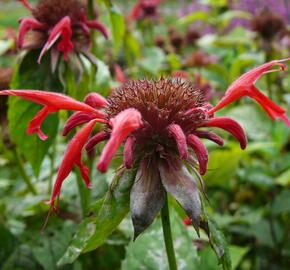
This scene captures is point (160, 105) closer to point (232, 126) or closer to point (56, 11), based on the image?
point (232, 126)

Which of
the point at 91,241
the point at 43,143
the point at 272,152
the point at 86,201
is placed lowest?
the point at 272,152

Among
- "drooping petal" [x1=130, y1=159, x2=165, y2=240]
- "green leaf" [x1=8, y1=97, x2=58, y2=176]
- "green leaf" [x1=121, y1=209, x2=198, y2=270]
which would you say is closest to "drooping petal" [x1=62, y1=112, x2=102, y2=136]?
"drooping petal" [x1=130, y1=159, x2=165, y2=240]

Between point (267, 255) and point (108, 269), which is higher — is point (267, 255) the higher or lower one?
the lower one

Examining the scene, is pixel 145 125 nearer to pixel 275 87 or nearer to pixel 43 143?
pixel 43 143

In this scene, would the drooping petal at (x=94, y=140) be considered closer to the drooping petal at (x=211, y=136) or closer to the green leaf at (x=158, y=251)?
the drooping petal at (x=211, y=136)

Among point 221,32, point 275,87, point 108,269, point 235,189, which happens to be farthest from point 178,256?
point 221,32

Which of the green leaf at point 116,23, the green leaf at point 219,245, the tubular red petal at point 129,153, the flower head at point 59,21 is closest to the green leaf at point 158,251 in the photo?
the green leaf at point 219,245

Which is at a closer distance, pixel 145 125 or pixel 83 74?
pixel 145 125
